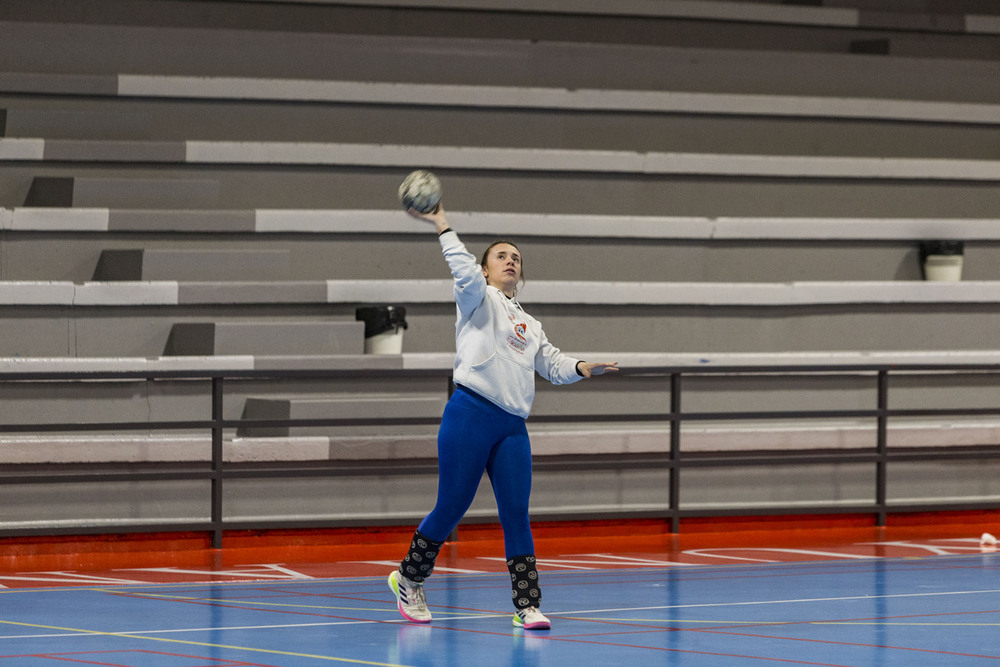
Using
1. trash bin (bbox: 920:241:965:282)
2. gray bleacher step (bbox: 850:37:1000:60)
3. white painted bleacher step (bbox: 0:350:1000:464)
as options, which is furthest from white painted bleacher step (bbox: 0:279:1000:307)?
gray bleacher step (bbox: 850:37:1000:60)

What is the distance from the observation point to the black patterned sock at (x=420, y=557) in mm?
6957

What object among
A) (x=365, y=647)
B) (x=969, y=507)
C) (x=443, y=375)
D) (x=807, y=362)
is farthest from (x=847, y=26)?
(x=365, y=647)

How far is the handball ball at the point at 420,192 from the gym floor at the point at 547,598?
1804 millimetres

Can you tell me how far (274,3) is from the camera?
13.7 metres

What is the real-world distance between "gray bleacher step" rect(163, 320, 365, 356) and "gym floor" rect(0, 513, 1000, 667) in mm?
1511

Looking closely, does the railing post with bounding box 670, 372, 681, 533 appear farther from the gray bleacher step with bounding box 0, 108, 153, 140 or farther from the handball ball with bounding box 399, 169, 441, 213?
the handball ball with bounding box 399, 169, 441, 213

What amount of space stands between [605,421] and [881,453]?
2267 millimetres

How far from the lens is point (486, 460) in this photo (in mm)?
6824

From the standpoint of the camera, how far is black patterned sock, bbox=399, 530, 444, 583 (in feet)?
22.8

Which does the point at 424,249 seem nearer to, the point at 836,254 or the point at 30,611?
the point at 836,254

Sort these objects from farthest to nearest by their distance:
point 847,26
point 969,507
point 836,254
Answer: point 847,26 → point 836,254 → point 969,507

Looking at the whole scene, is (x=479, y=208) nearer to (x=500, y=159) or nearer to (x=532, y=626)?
(x=500, y=159)

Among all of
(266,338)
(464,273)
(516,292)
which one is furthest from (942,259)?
(464,273)

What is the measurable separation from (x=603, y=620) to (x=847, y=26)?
9573mm
